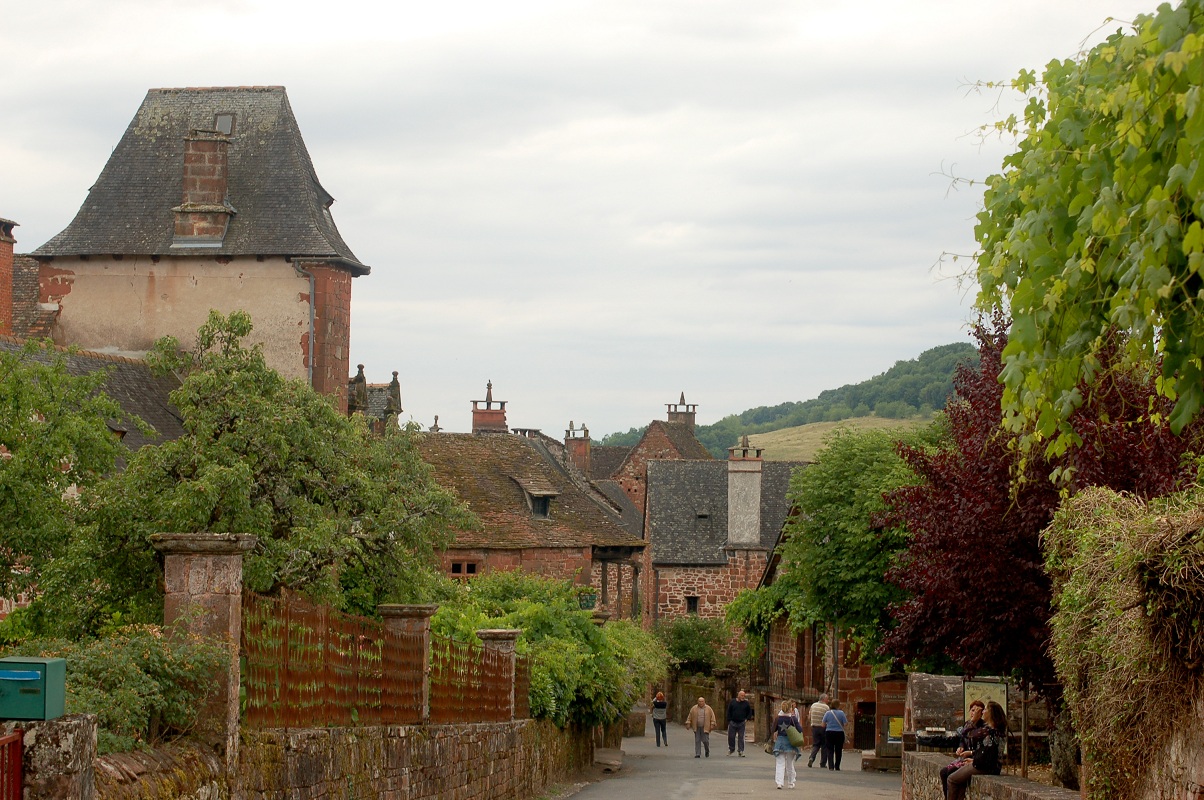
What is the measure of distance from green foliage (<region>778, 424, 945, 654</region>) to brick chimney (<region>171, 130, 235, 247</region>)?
13.7 metres

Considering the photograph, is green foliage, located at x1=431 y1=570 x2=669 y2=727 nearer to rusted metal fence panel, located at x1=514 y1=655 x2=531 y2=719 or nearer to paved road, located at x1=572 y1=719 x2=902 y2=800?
rusted metal fence panel, located at x1=514 y1=655 x2=531 y2=719

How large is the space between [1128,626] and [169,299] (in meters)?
26.2

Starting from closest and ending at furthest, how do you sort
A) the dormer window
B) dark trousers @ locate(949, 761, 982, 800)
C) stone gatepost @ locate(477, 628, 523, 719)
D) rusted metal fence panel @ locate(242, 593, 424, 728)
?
rusted metal fence panel @ locate(242, 593, 424, 728) < dark trousers @ locate(949, 761, 982, 800) < stone gatepost @ locate(477, 628, 523, 719) < the dormer window

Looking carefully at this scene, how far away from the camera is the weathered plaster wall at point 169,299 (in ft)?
106

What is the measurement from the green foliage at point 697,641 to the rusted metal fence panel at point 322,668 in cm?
3948

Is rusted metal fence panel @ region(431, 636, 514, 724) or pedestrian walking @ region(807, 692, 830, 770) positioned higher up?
rusted metal fence panel @ region(431, 636, 514, 724)

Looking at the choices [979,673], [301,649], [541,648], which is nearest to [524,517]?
[541,648]

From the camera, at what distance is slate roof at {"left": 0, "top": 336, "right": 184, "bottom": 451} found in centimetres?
2713

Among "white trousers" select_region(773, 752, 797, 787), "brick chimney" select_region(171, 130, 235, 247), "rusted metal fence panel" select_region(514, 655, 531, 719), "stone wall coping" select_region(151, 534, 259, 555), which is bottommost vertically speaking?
"white trousers" select_region(773, 752, 797, 787)

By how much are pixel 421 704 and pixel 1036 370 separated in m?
10.1

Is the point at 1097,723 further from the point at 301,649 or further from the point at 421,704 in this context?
the point at 421,704

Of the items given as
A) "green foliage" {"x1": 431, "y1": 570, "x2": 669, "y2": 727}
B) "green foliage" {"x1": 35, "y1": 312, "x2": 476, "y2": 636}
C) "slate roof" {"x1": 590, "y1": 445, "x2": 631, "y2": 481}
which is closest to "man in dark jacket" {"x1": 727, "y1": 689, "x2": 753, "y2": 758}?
"green foliage" {"x1": 431, "y1": 570, "x2": 669, "y2": 727}

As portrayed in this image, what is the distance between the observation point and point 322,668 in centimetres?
1252

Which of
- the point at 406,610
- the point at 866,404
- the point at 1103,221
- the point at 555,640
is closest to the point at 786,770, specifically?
the point at 555,640
